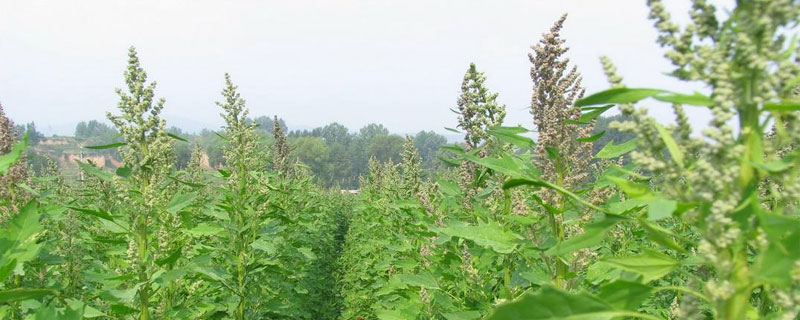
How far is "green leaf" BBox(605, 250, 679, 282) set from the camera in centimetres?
137

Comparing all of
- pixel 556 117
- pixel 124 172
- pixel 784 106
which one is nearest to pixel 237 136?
pixel 124 172

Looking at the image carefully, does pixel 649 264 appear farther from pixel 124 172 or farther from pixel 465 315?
pixel 124 172

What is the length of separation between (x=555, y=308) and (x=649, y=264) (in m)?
0.38

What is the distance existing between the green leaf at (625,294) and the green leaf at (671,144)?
321 mm

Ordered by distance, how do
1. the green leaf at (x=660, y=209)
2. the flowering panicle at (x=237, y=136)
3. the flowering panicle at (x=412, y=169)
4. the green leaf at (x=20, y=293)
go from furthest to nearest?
1. the flowering panicle at (x=412, y=169)
2. the flowering panicle at (x=237, y=136)
3. the green leaf at (x=20, y=293)
4. the green leaf at (x=660, y=209)

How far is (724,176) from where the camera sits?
1.19 m

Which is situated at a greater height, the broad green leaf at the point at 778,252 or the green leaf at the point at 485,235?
the broad green leaf at the point at 778,252

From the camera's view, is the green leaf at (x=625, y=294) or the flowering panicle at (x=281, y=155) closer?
the green leaf at (x=625, y=294)

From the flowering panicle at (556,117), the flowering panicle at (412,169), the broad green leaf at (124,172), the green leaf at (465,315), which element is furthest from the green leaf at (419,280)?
the flowering panicle at (412,169)

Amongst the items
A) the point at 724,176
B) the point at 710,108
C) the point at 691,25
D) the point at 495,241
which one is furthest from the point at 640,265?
the point at 495,241

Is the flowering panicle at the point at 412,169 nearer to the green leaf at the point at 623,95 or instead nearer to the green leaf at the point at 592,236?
the green leaf at the point at 592,236

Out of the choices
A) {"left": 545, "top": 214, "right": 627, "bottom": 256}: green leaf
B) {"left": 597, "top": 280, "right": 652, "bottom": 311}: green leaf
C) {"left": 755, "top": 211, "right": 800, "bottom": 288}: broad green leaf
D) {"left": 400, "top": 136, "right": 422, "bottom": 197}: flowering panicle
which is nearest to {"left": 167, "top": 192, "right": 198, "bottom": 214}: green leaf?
{"left": 545, "top": 214, "right": 627, "bottom": 256}: green leaf

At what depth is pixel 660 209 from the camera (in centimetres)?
109

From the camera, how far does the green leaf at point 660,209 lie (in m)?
1.06
